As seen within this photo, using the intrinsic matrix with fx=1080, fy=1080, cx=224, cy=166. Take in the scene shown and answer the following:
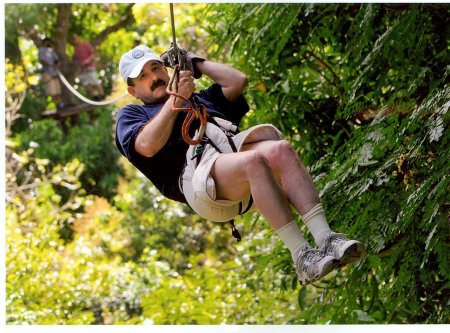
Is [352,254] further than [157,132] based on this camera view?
No

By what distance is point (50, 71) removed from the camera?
10594 mm

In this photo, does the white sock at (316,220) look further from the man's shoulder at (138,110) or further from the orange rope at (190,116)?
the man's shoulder at (138,110)

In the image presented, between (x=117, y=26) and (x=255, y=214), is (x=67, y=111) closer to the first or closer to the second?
(x=117, y=26)

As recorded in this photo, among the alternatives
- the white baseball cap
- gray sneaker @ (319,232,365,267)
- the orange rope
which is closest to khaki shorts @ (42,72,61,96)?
the white baseball cap

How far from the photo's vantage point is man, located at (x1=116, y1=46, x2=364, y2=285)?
2.43 m

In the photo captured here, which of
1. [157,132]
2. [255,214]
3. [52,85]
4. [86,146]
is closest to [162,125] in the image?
[157,132]

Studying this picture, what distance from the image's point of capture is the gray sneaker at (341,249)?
2330 mm

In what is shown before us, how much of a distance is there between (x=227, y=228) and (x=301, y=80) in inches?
159

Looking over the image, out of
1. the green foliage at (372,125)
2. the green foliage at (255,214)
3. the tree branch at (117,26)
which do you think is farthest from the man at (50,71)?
the green foliage at (372,125)

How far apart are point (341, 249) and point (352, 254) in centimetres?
3

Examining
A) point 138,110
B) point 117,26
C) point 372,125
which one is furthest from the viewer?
point 117,26

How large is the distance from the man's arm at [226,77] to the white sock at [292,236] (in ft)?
1.64

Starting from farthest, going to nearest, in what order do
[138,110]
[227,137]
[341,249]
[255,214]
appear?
[255,214] → [138,110] → [227,137] → [341,249]
